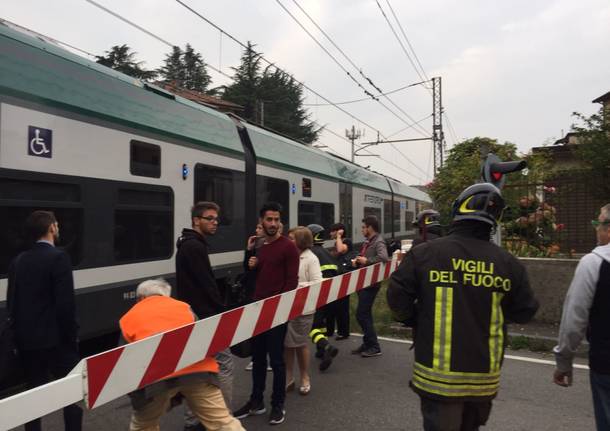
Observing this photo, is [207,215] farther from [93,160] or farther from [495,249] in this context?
[495,249]

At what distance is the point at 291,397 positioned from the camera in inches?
181

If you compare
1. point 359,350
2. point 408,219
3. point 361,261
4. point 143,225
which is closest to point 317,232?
point 361,261

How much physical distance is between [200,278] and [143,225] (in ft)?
6.11

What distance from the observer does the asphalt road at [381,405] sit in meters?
3.96

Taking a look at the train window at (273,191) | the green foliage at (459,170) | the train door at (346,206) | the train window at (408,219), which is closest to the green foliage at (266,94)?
the train window at (408,219)

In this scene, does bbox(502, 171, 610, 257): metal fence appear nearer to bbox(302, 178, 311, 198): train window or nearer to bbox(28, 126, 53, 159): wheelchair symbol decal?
bbox(302, 178, 311, 198): train window

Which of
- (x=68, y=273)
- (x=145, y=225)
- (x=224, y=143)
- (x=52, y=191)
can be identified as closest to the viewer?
(x=68, y=273)

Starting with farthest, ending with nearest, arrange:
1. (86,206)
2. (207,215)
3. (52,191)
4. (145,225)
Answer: (145,225)
(86,206)
(52,191)
(207,215)

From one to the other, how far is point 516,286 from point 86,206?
3.76 metres

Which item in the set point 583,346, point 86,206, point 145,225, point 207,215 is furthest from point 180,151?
point 583,346

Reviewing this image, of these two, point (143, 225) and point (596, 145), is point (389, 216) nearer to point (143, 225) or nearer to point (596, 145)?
point (596, 145)

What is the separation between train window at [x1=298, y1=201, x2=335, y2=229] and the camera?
9688 mm

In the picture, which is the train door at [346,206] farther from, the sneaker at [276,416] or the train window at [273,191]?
the sneaker at [276,416]

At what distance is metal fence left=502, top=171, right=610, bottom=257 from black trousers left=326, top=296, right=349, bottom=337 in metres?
3.54
